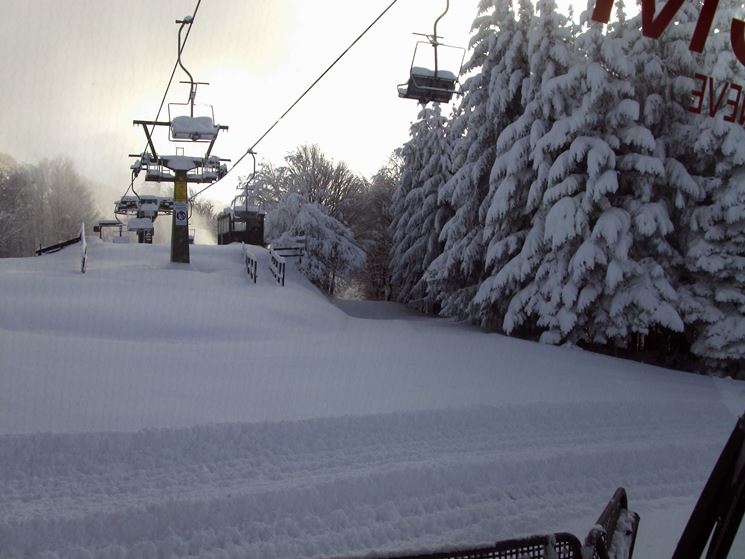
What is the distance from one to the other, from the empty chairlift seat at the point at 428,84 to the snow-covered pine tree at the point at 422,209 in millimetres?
17200

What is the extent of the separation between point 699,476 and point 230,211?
37877mm

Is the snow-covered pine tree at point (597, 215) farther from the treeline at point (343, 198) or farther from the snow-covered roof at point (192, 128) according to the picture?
the treeline at point (343, 198)

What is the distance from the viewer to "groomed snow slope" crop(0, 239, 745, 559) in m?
4.98

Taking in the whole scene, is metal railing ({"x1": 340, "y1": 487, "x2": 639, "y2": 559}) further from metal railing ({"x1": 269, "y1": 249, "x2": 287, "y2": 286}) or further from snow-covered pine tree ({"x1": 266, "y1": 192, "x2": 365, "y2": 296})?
snow-covered pine tree ({"x1": 266, "y1": 192, "x2": 365, "y2": 296})

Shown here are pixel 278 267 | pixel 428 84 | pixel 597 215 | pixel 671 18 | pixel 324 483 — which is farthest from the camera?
pixel 278 267

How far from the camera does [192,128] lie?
19.5 m

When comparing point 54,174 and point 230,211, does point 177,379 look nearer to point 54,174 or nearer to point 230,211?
point 230,211

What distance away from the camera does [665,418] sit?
29.9 ft

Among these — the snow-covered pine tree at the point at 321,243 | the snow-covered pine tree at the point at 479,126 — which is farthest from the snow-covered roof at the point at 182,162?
the snow-covered pine tree at the point at 321,243

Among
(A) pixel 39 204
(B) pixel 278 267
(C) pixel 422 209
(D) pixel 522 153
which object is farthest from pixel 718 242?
(A) pixel 39 204

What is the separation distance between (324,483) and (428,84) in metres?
7.75

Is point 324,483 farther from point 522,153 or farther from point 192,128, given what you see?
point 192,128

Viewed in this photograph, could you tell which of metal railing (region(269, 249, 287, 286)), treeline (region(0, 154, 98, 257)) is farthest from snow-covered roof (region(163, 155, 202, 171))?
treeline (region(0, 154, 98, 257))

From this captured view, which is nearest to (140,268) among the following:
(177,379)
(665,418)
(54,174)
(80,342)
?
(80,342)
